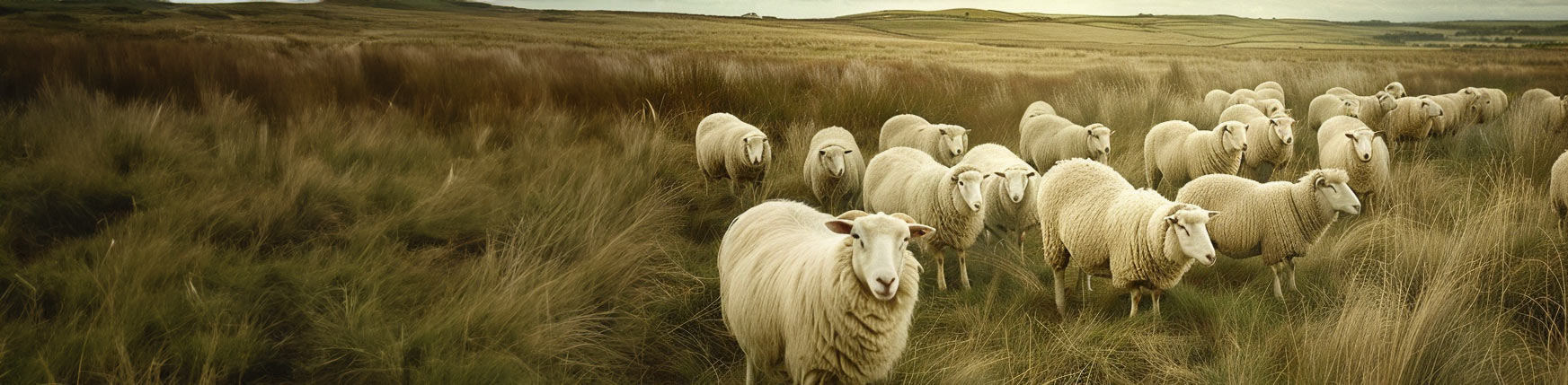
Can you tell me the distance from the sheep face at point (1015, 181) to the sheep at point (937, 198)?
7.3 inches

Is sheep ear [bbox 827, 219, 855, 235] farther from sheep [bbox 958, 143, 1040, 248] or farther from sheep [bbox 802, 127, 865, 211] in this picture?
sheep [bbox 802, 127, 865, 211]

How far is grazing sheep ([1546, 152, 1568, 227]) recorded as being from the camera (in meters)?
4.79

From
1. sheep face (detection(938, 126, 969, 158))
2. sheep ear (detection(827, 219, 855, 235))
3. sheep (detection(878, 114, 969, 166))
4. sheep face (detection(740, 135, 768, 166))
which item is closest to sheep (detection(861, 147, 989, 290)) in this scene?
sheep face (detection(740, 135, 768, 166))

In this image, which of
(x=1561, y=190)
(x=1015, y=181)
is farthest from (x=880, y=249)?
(x=1561, y=190)

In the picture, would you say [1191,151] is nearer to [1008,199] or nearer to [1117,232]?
[1008,199]

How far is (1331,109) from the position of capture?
9633 mm

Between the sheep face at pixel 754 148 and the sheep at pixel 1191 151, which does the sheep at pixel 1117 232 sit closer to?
the sheep face at pixel 754 148

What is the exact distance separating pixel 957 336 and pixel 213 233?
3.40 meters

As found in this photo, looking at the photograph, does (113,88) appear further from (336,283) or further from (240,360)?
(240,360)

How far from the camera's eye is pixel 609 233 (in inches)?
162

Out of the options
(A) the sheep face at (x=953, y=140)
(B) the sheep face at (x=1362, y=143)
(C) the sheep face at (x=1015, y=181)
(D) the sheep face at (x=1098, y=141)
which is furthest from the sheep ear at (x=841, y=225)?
(B) the sheep face at (x=1362, y=143)

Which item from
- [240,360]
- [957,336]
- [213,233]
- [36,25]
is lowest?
[957,336]

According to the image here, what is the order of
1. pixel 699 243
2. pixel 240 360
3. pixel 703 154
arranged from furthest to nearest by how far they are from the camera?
pixel 703 154, pixel 699 243, pixel 240 360

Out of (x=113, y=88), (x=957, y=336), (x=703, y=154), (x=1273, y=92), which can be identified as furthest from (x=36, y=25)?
(x=1273, y=92)
